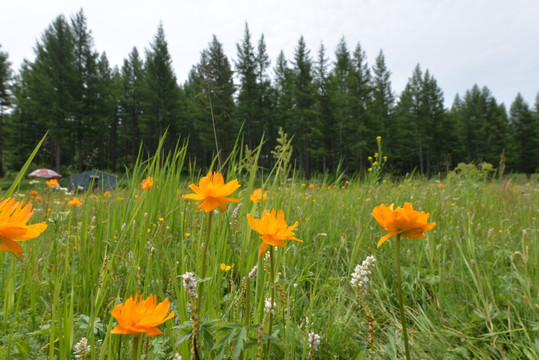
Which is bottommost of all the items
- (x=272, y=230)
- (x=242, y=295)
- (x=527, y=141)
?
(x=242, y=295)

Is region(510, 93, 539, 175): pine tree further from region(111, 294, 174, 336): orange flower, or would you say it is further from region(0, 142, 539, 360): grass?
region(111, 294, 174, 336): orange flower

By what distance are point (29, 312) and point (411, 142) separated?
1512 inches

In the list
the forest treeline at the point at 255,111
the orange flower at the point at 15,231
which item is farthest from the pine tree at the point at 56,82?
the orange flower at the point at 15,231

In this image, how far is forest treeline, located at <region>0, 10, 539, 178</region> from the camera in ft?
76.3

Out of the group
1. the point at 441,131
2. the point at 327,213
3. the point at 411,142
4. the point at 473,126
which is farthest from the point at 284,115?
the point at 327,213

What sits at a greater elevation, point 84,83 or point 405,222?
point 84,83

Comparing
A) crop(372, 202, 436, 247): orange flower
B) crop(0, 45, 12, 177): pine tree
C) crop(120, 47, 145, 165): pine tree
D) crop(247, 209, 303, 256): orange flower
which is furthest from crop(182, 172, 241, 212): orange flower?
crop(120, 47, 145, 165): pine tree

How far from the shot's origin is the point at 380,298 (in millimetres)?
1580

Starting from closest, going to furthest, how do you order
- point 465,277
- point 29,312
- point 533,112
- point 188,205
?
point 29,312, point 465,277, point 188,205, point 533,112

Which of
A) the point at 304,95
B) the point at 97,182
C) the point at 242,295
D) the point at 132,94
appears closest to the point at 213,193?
the point at 242,295

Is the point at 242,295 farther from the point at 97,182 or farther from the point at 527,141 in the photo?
the point at 527,141

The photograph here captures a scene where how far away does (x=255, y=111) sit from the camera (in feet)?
94.8

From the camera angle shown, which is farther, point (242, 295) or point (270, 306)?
point (242, 295)

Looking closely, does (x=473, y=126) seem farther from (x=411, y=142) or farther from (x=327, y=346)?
(x=327, y=346)
